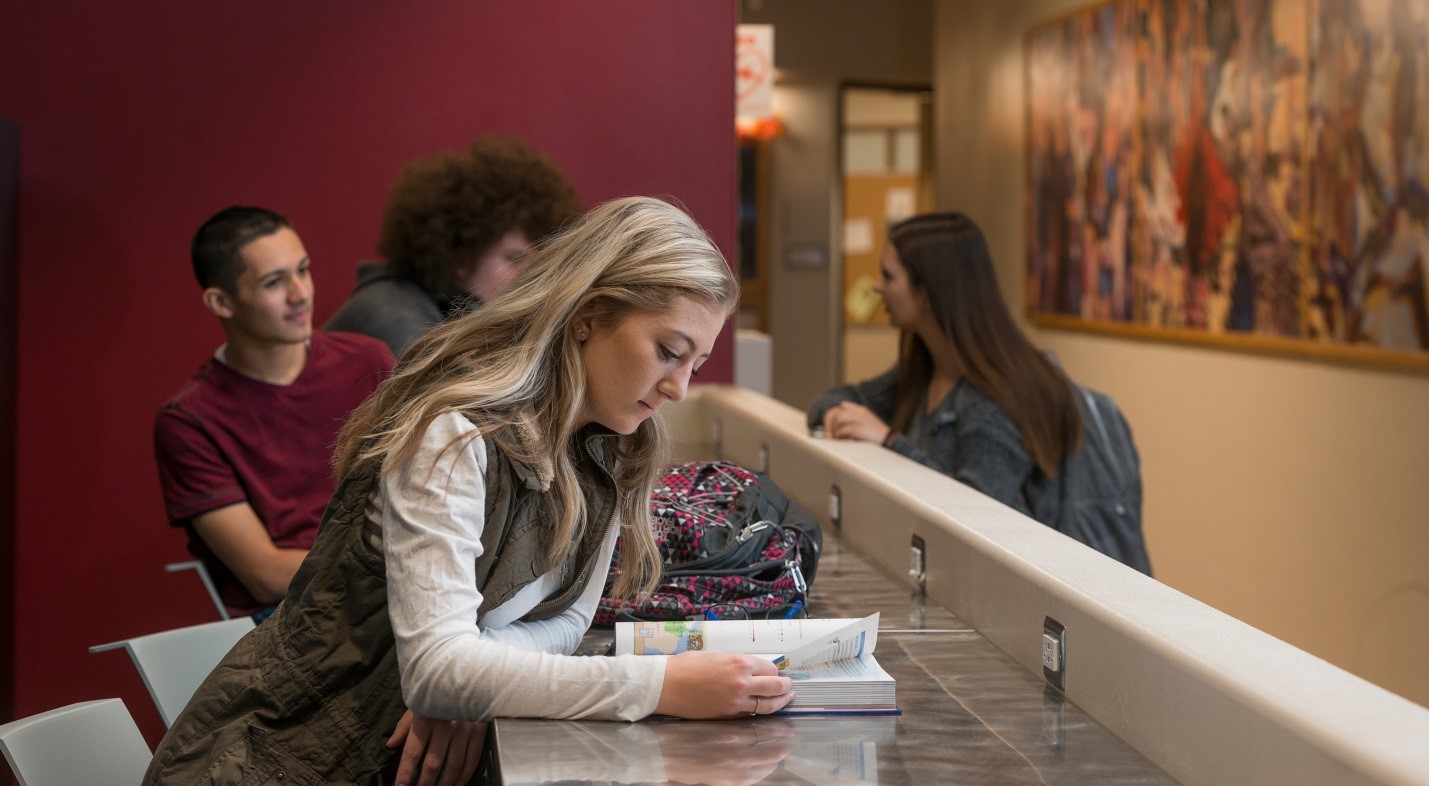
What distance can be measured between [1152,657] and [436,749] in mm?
823

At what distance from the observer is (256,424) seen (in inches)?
121

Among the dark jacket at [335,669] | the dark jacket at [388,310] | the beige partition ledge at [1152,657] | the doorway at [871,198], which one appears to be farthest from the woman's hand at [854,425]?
the doorway at [871,198]

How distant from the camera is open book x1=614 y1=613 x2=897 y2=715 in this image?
173 cm

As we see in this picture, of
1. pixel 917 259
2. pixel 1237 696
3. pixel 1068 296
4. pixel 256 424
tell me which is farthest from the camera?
pixel 1068 296

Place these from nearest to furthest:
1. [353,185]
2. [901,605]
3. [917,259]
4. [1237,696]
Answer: [1237,696], [901,605], [917,259], [353,185]

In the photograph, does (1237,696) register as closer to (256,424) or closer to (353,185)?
(256,424)

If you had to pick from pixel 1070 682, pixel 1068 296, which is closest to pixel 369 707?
pixel 1070 682

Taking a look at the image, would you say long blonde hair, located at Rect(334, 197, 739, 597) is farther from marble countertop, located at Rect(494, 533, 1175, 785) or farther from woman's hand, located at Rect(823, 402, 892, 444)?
woman's hand, located at Rect(823, 402, 892, 444)

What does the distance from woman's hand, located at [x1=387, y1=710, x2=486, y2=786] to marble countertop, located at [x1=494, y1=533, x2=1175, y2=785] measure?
87 mm

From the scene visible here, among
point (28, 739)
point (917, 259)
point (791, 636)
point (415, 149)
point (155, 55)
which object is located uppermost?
point (155, 55)

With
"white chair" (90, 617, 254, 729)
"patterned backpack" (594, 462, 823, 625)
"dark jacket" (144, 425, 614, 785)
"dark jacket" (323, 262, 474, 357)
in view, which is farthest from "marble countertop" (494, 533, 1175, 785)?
"dark jacket" (323, 262, 474, 357)

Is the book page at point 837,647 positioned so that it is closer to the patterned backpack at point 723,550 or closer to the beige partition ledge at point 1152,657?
the beige partition ledge at point 1152,657

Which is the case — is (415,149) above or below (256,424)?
above

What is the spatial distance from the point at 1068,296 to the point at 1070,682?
520cm
